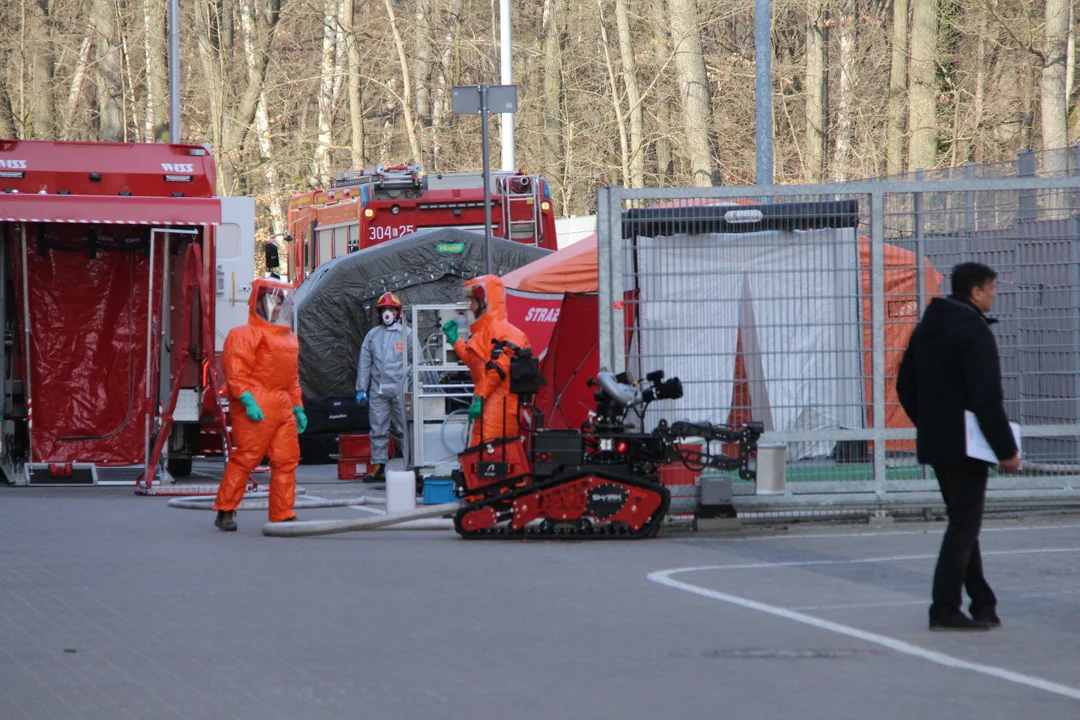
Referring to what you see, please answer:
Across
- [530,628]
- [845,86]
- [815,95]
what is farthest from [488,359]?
[845,86]

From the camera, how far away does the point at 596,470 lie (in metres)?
10.2

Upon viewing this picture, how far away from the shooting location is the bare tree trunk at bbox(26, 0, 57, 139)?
1318 inches

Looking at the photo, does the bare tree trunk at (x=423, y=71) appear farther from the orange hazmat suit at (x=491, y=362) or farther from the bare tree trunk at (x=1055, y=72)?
the orange hazmat suit at (x=491, y=362)

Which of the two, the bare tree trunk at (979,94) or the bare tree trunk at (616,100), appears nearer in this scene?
the bare tree trunk at (979,94)

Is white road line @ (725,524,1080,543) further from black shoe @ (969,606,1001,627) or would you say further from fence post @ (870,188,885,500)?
black shoe @ (969,606,1001,627)

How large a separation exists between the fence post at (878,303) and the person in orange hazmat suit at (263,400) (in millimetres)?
4237

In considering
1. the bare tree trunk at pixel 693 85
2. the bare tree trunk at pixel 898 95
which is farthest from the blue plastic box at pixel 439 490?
the bare tree trunk at pixel 898 95

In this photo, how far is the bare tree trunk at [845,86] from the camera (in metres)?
33.2

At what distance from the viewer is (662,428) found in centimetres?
1022

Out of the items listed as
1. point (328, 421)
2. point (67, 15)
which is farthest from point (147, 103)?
point (328, 421)

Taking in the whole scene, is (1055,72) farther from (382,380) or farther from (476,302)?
(476,302)

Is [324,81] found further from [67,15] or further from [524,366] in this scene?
[524,366]

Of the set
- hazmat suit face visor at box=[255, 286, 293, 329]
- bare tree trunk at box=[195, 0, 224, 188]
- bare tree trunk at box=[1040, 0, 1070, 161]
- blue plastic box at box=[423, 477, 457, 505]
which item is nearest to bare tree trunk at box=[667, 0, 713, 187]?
bare tree trunk at box=[1040, 0, 1070, 161]

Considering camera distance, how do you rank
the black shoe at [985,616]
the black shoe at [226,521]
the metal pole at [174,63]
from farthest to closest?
the metal pole at [174,63], the black shoe at [226,521], the black shoe at [985,616]
